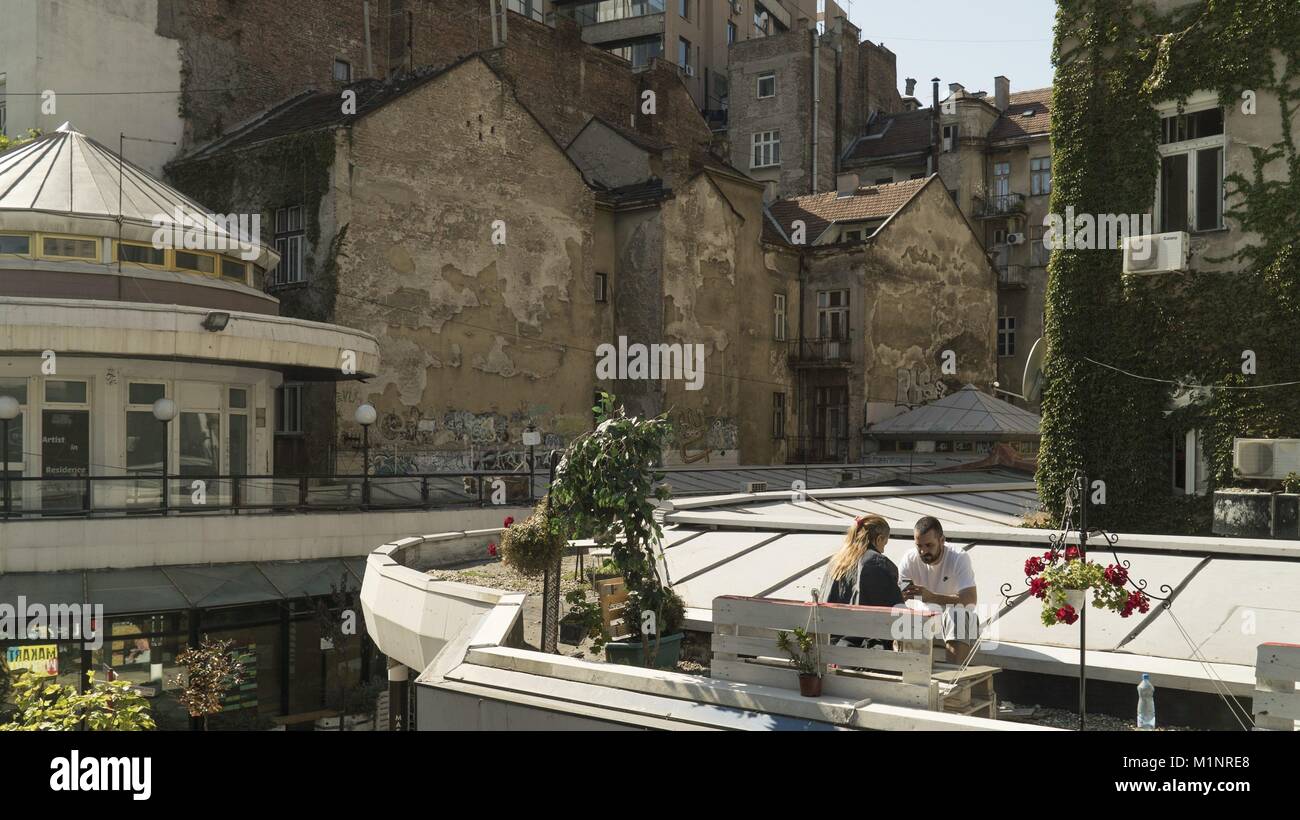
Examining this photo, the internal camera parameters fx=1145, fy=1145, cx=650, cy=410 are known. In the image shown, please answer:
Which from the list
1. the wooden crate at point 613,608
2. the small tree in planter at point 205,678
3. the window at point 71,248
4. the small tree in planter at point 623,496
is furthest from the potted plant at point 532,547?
the window at point 71,248

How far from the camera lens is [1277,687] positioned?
668cm

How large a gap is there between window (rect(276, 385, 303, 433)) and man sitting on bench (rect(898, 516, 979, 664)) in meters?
23.1

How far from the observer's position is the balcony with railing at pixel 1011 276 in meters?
51.3

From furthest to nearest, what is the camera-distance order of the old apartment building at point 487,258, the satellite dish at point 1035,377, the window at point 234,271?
1. the old apartment building at point 487,258
2. the window at point 234,271
3. the satellite dish at point 1035,377

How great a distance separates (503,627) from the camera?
9.98m

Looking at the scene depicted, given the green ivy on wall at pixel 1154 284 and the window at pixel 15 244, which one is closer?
the green ivy on wall at pixel 1154 284

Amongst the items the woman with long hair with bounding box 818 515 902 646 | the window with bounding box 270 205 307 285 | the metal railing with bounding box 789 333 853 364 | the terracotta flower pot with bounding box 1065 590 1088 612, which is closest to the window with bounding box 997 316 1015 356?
the metal railing with bounding box 789 333 853 364

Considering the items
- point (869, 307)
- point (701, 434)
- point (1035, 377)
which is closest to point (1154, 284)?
point (1035, 377)

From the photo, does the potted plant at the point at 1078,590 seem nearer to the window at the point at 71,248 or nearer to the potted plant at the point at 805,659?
the potted plant at the point at 805,659

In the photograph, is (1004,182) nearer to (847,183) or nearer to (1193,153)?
(847,183)

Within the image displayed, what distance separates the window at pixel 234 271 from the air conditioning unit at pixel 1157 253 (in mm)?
18708

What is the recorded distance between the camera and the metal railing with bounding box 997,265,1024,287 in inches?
2019
